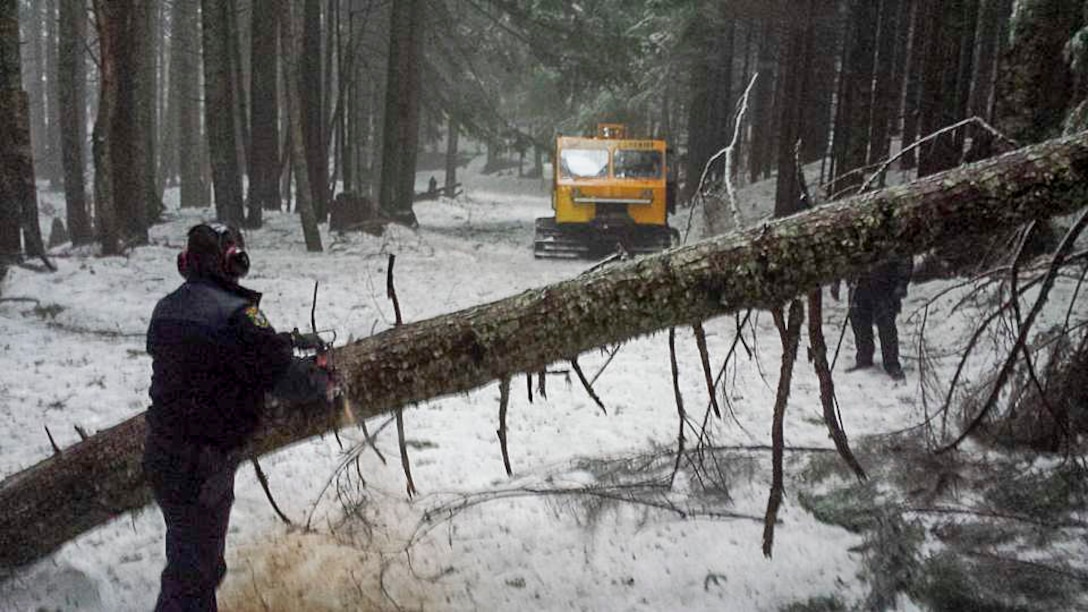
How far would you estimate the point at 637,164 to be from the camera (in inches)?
682

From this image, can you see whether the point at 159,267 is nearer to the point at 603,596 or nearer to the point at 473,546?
the point at 473,546

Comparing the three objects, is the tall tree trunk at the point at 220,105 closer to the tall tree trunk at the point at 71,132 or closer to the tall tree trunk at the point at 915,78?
the tall tree trunk at the point at 71,132

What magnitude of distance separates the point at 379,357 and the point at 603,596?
184 cm

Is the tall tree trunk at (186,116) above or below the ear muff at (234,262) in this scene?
above

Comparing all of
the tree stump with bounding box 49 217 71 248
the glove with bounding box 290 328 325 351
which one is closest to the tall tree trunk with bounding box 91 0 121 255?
the tree stump with bounding box 49 217 71 248

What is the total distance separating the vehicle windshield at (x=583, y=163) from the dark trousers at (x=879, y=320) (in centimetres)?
993

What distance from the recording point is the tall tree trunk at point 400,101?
1890 centimetres

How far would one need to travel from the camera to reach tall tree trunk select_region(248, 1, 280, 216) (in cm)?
1738

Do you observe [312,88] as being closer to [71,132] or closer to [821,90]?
[71,132]

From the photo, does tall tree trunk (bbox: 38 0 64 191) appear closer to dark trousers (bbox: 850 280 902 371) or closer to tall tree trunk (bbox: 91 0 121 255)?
tall tree trunk (bbox: 91 0 121 255)

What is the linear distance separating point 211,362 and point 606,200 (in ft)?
46.0

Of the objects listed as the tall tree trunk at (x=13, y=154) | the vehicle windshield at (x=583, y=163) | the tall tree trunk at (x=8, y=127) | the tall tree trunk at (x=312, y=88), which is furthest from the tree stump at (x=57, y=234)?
the vehicle windshield at (x=583, y=163)

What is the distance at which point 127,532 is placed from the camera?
4695mm

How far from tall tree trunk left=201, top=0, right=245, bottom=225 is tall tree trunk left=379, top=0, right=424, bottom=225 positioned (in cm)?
404
